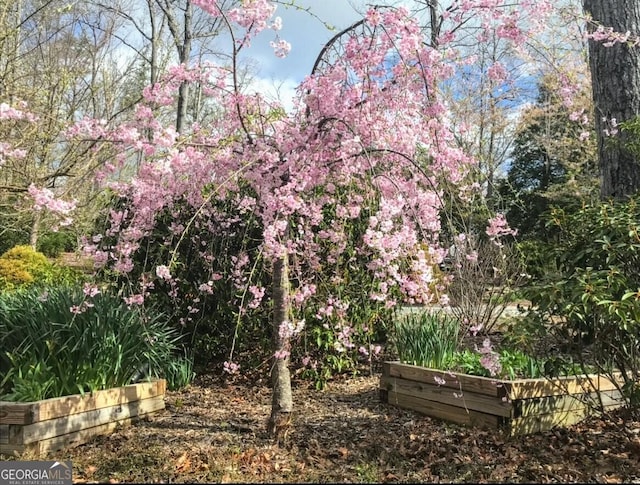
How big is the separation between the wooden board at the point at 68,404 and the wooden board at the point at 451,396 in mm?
1809

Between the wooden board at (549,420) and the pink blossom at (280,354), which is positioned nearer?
the pink blossom at (280,354)

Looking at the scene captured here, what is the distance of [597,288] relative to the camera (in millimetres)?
2842

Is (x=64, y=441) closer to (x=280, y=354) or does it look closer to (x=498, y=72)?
(x=280, y=354)

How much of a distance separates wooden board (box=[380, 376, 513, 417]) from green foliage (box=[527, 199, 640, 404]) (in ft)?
1.79

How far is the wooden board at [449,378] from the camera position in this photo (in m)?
3.29

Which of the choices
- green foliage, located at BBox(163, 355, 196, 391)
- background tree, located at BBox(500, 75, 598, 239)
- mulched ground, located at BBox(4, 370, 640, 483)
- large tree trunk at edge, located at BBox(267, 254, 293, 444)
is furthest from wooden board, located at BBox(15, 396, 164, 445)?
background tree, located at BBox(500, 75, 598, 239)

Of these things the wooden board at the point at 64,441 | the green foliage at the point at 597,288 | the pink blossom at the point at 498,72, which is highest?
the pink blossom at the point at 498,72

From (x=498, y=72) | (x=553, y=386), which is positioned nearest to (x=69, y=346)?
(x=553, y=386)

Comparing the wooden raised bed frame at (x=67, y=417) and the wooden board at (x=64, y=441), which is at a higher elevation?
the wooden raised bed frame at (x=67, y=417)

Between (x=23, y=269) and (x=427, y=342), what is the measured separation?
6863mm

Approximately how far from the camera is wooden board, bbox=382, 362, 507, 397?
3295mm

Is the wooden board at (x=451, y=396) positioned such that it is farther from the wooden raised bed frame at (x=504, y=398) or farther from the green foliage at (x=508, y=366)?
the green foliage at (x=508, y=366)

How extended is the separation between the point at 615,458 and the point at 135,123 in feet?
11.7
